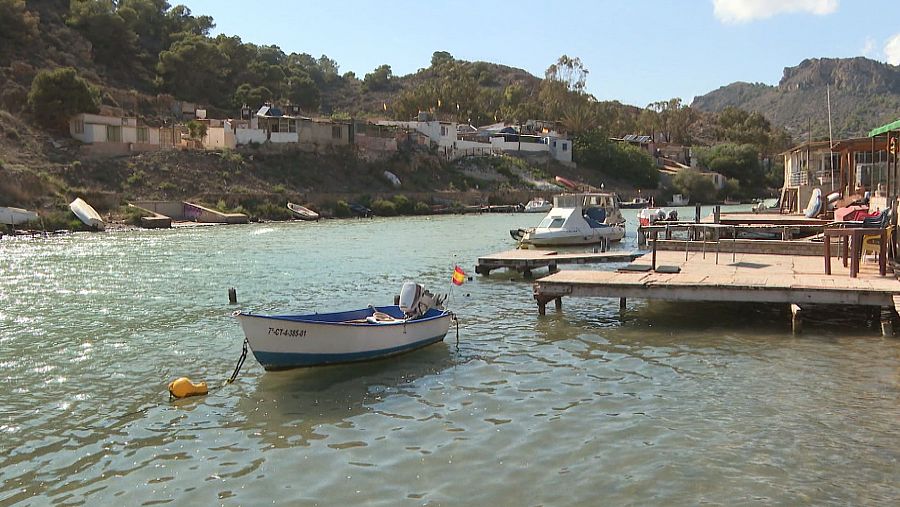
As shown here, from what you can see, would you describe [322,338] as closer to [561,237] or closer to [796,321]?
[796,321]

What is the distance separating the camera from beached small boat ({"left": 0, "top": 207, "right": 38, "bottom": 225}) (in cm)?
4962

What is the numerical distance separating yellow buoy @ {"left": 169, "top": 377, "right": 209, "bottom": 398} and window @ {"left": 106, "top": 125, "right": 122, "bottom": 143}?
62020 mm

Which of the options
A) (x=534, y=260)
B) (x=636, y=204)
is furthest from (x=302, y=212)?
(x=534, y=260)

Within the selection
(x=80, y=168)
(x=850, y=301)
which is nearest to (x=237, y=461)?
(x=850, y=301)

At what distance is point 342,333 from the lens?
1459 centimetres

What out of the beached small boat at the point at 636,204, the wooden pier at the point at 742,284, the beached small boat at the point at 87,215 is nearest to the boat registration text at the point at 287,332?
the wooden pier at the point at 742,284

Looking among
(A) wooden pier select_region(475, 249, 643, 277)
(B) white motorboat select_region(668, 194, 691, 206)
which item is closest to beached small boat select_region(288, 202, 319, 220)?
(A) wooden pier select_region(475, 249, 643, 277)

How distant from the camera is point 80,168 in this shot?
6247 cm

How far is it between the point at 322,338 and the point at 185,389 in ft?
8.16

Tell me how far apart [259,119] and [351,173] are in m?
10.8

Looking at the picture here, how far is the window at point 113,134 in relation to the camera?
228 ft

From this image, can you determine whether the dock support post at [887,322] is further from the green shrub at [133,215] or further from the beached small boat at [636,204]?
the beached small boat at [636,204]

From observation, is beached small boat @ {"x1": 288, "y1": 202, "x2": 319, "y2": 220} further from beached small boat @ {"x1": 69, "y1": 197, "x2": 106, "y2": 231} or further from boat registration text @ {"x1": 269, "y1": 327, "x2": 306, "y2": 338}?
boat registration text @ {"x1": 269, "y1": 327, "x2": 306, "y2": 338}

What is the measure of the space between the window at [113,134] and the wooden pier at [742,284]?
194ft
